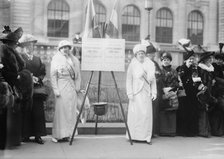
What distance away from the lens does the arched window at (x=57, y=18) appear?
3562 cm

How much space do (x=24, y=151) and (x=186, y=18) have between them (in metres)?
35.1

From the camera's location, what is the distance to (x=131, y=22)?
1527 inches

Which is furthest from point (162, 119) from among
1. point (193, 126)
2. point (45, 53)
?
point (45, 53)

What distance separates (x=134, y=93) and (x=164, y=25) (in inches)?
1286

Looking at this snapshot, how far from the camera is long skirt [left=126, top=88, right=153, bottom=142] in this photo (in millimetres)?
8219

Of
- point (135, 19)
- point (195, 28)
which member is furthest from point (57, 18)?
point (195, 28)

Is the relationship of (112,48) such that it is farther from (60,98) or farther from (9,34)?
(9,34)

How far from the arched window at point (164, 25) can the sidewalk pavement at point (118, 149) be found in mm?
31842

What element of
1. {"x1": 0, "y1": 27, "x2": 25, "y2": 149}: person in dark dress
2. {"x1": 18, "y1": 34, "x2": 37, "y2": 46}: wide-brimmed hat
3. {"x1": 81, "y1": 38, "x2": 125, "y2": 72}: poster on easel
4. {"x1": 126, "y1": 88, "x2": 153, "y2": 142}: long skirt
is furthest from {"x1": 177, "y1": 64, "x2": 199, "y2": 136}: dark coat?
{"x1": 0, "y1": 27, "x2": 25, "y2": 149}: person in dark dress

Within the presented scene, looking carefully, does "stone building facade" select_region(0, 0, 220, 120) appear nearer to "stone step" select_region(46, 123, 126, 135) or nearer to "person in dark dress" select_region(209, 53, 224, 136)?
"person in dark dress" select_region(209, 53, 224, 136)

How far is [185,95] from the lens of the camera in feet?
29.8

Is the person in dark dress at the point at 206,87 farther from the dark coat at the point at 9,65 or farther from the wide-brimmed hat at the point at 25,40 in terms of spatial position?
the dark coat at the point at 9,65

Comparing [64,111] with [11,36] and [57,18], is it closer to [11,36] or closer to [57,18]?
[11,36]

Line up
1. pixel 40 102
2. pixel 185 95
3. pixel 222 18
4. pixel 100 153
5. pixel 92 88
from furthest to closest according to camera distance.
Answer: pixel 222 18
pixel 92 88
pixel 185 95
pixel 40 102
pixel 100 153
